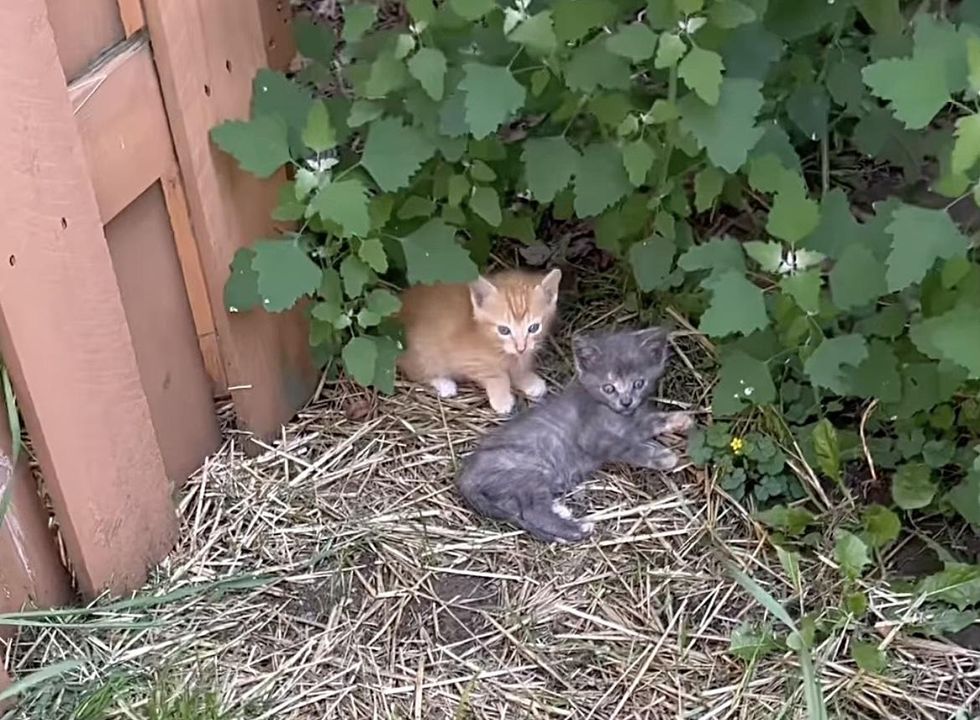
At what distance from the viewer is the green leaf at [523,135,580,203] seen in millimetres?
2387

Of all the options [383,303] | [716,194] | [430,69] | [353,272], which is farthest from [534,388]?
[430,69]

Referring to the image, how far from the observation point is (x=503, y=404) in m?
2.85

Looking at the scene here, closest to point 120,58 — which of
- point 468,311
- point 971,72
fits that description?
point 468,311

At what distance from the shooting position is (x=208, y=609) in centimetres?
240

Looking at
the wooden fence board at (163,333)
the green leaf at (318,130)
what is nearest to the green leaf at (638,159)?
the green leaf at (318,130)

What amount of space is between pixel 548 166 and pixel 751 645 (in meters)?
0.98

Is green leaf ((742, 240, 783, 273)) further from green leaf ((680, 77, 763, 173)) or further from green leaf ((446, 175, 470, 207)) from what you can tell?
green leaf ((446, 175, 470, 207))

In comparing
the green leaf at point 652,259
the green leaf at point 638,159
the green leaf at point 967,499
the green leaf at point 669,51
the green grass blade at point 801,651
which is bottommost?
the green grass blade at point 801,651

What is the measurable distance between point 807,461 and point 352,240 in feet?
3.39

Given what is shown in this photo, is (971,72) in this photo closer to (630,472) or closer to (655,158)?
(655,158)

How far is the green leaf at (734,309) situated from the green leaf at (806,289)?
6 cm

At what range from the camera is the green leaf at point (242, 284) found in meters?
2.47

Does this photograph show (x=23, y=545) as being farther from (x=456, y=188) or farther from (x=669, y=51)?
(x=669, y=51)

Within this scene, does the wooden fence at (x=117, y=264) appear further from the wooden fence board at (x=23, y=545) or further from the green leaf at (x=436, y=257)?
the green leaf at (x=436, y=257)
